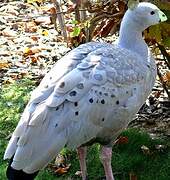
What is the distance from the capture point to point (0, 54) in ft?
21.1

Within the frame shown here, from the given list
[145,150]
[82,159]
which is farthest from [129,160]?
[82,159]

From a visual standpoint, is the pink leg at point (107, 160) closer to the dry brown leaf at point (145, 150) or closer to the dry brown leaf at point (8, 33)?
the dry brown leaf at point (145, 150)

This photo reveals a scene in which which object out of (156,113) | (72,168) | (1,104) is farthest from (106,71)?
(1,104)

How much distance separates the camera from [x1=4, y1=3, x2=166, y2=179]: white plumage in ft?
11.8

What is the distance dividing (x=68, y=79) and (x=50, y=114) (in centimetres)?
24

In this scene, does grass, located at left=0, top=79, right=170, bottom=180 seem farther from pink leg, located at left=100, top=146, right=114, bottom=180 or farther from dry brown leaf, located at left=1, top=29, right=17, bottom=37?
dry brown leaf, located at left=1, top=29, right=17, bottom=37


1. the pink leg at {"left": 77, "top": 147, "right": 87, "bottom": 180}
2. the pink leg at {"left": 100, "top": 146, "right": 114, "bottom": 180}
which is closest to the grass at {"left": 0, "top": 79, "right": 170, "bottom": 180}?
the pink leg at {"left": 77, "top": 147, "right": 87, "bottom": 180}

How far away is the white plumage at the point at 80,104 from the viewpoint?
11.8 ft

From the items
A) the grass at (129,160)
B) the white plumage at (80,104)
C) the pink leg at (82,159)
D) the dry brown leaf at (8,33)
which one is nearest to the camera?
the white plumage at (80,104)

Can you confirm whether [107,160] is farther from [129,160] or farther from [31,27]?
[31,27]

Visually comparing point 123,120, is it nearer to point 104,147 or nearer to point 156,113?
point 104,147

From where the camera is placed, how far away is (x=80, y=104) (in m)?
3.62

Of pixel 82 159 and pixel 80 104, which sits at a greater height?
pixel 80 104

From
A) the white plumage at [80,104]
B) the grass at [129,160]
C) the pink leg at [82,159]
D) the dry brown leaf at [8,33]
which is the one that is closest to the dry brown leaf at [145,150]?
the grass at [129,160]
